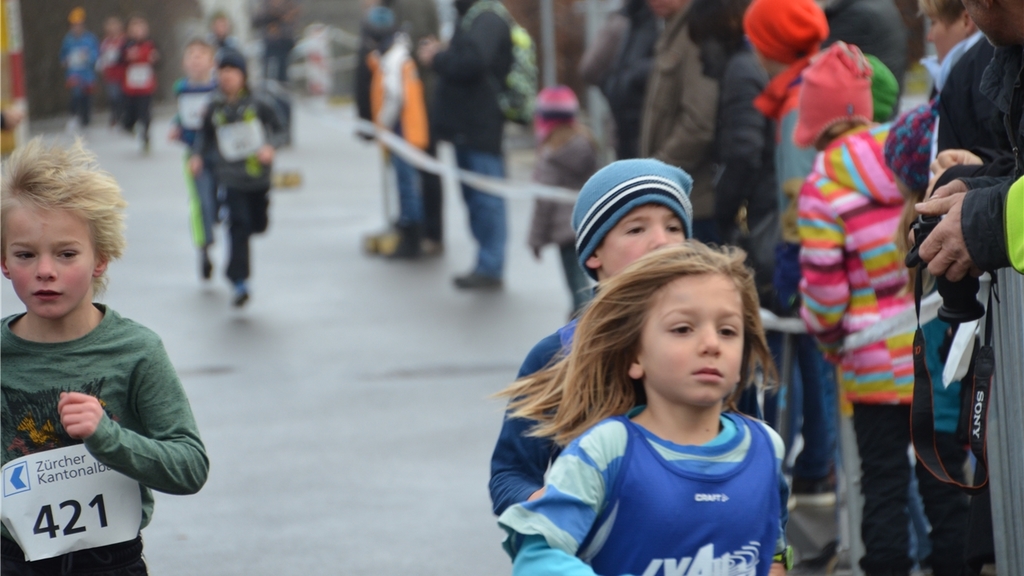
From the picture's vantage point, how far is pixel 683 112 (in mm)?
6832

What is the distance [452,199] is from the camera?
58.0 ft

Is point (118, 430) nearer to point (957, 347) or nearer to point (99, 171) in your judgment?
point (99, 171)

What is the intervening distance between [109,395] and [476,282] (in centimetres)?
809

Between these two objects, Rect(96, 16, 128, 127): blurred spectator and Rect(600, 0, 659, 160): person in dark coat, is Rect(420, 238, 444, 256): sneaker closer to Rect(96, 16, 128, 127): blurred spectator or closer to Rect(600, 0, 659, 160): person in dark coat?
Rect(600, 0, 659, 160): person in dark coat

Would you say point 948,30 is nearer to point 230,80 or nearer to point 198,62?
point 230,80

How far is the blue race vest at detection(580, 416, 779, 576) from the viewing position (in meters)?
2.57

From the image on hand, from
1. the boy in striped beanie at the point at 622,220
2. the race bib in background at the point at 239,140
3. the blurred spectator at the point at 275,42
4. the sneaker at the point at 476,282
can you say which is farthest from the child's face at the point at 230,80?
the blurred spectator at the point at 275,42

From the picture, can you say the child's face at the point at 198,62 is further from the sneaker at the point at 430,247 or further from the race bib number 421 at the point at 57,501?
the race bib number 421 at the point at 57,501

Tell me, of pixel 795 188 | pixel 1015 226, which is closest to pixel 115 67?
pixel 795 188

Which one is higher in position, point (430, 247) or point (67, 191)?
point (67, 191)

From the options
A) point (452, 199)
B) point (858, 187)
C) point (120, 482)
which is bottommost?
point (452, 199)

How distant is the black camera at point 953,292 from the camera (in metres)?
3.34

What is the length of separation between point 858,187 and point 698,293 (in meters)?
2.25

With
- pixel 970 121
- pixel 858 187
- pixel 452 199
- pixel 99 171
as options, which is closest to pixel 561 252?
pixel 858 187
